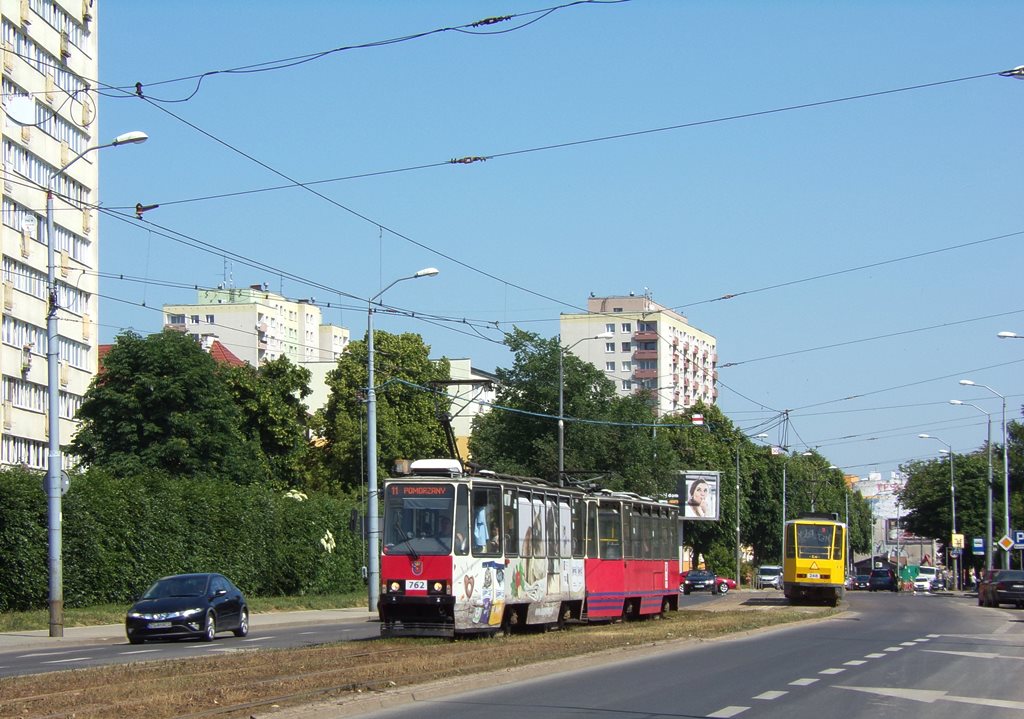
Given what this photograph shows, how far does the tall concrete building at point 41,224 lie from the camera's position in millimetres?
57125

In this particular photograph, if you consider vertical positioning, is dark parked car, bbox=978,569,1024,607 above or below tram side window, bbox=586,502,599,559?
below

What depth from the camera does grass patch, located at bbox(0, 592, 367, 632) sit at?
30062mm

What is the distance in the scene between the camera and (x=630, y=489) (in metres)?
62.2

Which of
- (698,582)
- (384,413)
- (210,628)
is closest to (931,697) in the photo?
(210,628)

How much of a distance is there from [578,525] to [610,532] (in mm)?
2133

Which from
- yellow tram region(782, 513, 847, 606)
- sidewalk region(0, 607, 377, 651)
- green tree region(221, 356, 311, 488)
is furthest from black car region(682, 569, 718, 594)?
sidewalk region(0, 607, 377, 651)

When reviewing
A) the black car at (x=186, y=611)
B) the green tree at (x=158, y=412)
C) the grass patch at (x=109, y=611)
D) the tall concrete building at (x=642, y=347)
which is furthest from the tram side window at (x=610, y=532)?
the tall concrete building at (x=642, y=347)

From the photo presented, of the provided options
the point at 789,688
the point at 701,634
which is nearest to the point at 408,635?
the point at 701,634

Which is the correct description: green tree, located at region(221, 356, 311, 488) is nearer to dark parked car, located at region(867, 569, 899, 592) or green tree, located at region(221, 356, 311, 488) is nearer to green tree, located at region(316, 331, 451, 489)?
green tree, located at region(316, 331, 451, 489)

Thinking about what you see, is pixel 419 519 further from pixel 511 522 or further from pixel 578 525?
pixel 578 525

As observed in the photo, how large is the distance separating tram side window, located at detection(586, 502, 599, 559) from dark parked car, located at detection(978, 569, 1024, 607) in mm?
27071

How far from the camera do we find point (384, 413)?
76562 millimetres

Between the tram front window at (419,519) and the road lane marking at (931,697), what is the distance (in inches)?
362

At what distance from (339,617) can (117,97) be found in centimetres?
1721
